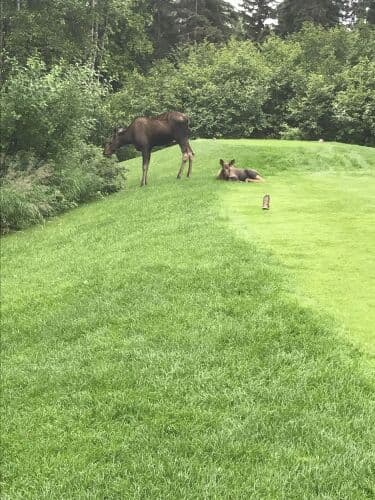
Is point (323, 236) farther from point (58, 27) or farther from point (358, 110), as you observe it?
point (58, 27)

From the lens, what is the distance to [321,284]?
5453 millimetres

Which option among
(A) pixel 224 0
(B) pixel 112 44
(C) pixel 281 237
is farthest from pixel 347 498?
(A) pixel 224 0

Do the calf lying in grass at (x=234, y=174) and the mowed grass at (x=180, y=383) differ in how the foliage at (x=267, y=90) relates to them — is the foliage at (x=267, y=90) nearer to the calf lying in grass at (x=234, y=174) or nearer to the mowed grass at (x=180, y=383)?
the calf lying in grass at (x=234, y=174)

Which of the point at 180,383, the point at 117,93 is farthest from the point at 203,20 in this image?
the point at 180,383

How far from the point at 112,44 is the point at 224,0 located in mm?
12420

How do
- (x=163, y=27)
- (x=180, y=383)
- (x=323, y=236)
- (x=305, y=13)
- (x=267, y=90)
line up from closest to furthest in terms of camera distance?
(x=180, y=383), (x=323, y=236), (x=267, y=90), (x=305, y=13), (x=163, y=27)

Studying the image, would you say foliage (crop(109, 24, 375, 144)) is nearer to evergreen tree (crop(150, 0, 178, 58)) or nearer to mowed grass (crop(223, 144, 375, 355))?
mowed grass (crop(223, 144, 375, 355))

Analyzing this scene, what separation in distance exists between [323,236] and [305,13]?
113ft

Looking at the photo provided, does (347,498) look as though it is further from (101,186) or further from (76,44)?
(76,44)

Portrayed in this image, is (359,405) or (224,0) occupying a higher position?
(224,0)

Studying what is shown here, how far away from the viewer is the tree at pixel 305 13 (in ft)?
121

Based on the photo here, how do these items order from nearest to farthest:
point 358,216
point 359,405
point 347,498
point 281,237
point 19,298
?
point 347,498 → point 359,405 → point 19,298 → point 281,237 → point 358,216

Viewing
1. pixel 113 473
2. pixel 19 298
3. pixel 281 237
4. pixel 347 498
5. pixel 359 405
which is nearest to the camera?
pixel 347 498

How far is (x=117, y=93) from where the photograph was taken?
85.3 ft
